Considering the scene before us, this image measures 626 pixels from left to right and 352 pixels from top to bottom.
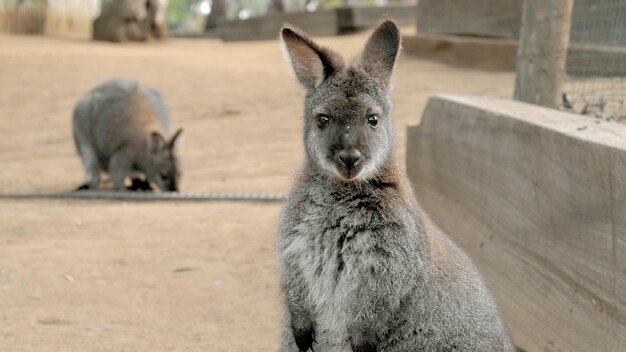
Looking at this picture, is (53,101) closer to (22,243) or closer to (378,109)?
(22,243)

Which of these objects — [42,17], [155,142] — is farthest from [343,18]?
[155,142]

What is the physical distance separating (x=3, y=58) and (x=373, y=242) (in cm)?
1292

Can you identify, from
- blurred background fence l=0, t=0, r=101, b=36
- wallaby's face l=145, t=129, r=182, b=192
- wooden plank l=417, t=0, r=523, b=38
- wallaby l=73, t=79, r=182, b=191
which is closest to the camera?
wallaby's face l=145, t=129, r=182, b=192

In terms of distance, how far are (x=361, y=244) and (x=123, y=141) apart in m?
6.60

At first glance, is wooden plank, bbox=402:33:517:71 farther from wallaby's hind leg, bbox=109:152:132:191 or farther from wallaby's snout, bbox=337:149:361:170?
wallaby's snout, bbox=337:149:361:170

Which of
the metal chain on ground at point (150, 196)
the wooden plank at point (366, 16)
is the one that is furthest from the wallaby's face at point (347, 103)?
the wooden plank at point (366, 16)

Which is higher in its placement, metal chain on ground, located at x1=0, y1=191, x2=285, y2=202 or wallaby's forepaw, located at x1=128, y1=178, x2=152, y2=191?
metal chain on ground, located at x1=0, y1=191, x2=285, y2=202

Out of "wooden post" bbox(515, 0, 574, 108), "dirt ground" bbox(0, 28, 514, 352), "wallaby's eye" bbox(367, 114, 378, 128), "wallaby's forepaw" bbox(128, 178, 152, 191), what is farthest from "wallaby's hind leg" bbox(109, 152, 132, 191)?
"wallaby's eye" bbox(367, 114, 378, 128)

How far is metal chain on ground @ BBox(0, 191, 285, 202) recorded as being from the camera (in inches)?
323

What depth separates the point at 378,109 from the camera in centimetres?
376

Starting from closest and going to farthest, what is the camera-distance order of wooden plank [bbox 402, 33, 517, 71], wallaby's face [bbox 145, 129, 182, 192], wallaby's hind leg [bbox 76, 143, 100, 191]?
1. wallaby's face [bbox 145, 129, 182, 192]
2. wallaby's hind leg [bbox 76, 143, 100, 191]
3. wooden plank [bbox 402, 33, 517, 71]

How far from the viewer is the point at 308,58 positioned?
382cm

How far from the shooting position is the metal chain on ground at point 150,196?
8.21 metres

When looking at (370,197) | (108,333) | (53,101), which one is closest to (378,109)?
(370,197)
